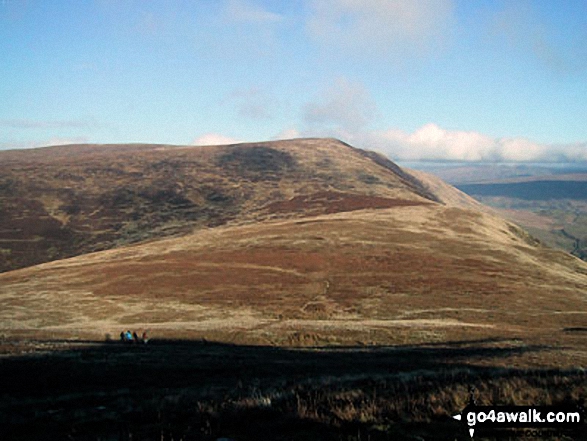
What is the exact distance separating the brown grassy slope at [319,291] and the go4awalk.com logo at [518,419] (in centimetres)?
1811

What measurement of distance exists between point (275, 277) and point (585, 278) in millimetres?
62615

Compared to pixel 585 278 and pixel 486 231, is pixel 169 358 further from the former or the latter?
pixel 486 231

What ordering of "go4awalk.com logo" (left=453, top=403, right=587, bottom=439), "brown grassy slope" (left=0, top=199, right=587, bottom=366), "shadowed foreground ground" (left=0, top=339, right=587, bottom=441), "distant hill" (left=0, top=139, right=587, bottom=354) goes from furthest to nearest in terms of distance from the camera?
"distant hill" (left=0, top=139, right=587, bottom=354), "brown grassy slope" (left=0, top=199, right=587, bottom=366), "shadowed foreground ground" (left=0, top=339, right=587, bottom=441), "go4awalk.com logo" (left=453, top=403, right=587, bottom=439)

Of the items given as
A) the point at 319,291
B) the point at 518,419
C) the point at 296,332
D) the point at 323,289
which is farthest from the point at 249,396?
the point at 323,289

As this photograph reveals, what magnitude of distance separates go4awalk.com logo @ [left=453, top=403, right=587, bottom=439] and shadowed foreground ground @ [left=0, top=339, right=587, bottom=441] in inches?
11.3

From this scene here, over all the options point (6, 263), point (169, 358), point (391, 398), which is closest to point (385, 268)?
point (169, 358)

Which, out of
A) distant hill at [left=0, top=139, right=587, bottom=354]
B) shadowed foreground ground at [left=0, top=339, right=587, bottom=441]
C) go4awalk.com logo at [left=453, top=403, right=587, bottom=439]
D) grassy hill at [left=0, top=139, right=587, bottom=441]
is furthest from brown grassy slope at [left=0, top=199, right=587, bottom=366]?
go4awalk.com logo at [left=453, top=403, right=587, bottom=439]

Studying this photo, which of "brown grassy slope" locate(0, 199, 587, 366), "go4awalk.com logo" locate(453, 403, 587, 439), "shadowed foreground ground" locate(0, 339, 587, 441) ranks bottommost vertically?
"brown grassy slope" locate(0, 199, 587, 366)

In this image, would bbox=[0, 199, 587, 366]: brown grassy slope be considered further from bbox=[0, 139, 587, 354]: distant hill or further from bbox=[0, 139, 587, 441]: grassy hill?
bbox=[0, 139, 587, 441]: grassy hill

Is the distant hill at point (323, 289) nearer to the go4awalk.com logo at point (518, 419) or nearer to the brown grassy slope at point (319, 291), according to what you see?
the brown grassy slope at point (319, 291)

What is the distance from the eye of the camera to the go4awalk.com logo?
8016mm

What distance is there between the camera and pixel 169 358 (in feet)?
85.3

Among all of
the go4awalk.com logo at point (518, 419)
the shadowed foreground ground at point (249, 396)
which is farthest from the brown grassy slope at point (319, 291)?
the go4awalk.com logo at point (518, 419)

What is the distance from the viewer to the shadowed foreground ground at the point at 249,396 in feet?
33.9
